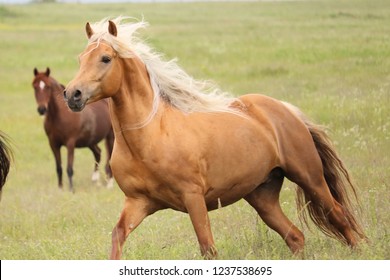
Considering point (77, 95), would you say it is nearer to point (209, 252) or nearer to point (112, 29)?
point (112, 29)

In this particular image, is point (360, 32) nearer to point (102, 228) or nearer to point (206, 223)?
point (102, 228)

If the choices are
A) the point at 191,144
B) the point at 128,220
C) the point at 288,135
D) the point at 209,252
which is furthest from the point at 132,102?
the point at 288,135

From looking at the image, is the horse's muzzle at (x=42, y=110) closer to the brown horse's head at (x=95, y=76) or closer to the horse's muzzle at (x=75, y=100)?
the brown horse's head at (x=95, y=76)

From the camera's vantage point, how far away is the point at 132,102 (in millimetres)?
6781

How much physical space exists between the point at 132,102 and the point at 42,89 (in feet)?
32.4

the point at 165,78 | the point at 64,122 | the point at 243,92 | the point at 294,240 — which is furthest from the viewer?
the point at 243,92

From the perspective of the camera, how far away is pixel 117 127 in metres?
6.80

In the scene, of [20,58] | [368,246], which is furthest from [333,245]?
[20,58]

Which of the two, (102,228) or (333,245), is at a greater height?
(333,245)

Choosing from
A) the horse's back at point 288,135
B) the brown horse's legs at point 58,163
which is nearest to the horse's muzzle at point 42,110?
the brown horse's legs at point 58,163

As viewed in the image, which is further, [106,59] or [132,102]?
[132,102]

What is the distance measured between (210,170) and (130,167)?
680mm

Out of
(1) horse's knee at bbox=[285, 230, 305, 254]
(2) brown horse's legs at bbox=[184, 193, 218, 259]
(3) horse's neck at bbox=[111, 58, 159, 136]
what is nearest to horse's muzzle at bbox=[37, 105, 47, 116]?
(1) horse's knee at bbox=[285, 230, 305, 254]

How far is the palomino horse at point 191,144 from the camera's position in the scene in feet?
21.6
